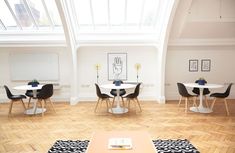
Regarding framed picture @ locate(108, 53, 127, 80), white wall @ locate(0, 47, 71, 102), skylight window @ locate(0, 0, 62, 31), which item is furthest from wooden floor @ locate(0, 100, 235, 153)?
skylight window @ locate(0, 0, 62, 31)

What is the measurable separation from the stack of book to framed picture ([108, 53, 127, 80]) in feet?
16.8

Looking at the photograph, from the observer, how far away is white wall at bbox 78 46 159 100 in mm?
8234

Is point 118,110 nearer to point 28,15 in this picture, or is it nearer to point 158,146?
point 158,146

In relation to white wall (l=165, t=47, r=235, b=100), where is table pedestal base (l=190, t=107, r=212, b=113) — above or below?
below

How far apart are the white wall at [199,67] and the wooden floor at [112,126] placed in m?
1.50

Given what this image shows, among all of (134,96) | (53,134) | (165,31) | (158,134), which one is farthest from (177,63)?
(53,134)

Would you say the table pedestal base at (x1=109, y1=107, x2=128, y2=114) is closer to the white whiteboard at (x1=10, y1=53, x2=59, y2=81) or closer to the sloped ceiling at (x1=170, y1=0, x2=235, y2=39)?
the white whiteboard at (x1=10, y1=53, x2=59, y2=81)

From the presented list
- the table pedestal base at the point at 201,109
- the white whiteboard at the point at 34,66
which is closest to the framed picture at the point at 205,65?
the table pedestal base at the point at 201,109

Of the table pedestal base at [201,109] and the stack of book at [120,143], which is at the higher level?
the stack of book at [120,143]

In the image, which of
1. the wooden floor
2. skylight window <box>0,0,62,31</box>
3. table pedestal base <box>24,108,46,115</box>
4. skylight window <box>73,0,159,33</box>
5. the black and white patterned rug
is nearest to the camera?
the black and white patterned rug

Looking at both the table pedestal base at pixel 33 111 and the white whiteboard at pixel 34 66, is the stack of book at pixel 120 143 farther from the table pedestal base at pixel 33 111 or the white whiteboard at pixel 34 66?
the white whiteboard at pixel 34 66

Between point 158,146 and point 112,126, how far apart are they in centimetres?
152

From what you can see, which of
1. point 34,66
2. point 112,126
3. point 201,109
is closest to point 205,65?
point 201,109

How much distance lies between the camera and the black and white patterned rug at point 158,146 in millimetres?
3811
